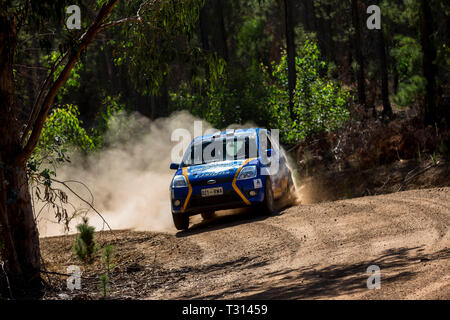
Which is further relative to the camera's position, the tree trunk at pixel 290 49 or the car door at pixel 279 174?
the tree trunk at pixel 290 49

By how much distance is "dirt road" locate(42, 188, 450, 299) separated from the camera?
258 inches

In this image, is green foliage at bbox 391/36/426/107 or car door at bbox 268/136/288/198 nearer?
car door at bbox 268/136/288/198

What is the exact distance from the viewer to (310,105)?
2131 centimetres

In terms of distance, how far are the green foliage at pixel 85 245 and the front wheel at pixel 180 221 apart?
8.06ft

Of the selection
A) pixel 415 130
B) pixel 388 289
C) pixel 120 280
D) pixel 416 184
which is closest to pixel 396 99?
pixel 415 130

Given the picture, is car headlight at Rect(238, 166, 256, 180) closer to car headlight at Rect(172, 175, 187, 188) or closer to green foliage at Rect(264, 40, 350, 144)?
car headlight at Rect(172, 175, 187, 188)

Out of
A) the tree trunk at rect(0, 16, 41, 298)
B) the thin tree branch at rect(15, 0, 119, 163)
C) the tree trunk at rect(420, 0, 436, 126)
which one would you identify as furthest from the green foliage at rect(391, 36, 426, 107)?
the tree trunk at rect(0, 16, 41, 298)

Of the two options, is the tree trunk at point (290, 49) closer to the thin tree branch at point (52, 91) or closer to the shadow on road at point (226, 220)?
the shadow on road at point (226, 220)

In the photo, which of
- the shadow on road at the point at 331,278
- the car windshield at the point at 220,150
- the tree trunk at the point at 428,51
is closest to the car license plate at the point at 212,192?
the car windshield at the point at 220,150

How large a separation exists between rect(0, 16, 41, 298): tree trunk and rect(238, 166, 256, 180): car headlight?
5319 millimetres

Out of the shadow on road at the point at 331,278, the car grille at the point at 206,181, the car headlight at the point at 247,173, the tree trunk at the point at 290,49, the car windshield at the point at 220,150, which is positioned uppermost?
the tree trunk at the point at 290,49

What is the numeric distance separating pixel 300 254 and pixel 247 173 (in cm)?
424

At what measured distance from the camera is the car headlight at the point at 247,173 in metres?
12.7
